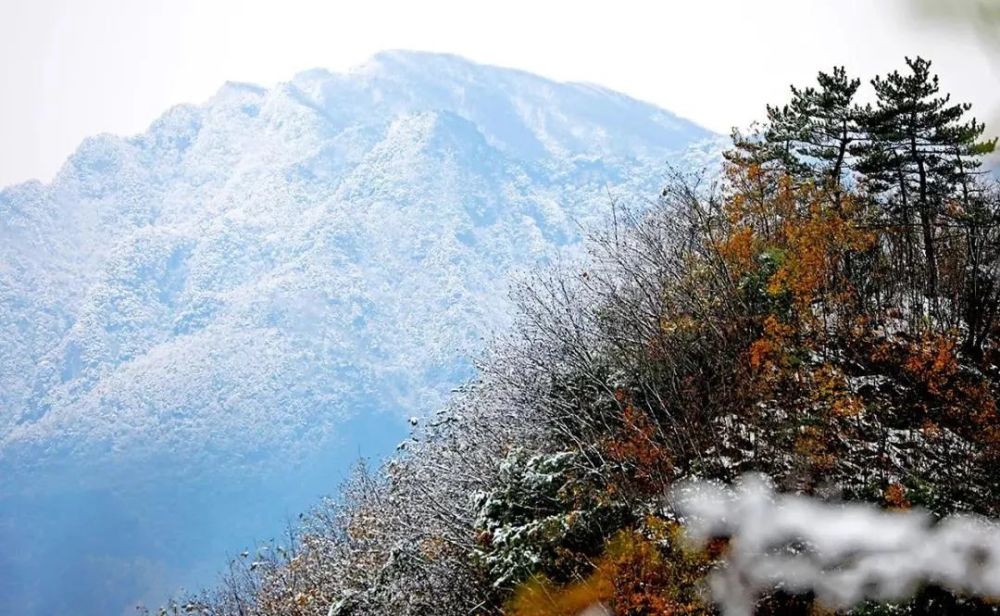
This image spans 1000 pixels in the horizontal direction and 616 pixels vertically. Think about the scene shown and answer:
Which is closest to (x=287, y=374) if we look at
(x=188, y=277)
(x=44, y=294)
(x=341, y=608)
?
(x=188, y=277)

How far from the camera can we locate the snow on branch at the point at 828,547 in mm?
11383

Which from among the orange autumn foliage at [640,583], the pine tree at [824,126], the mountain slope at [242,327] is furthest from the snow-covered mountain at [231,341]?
the orange autumn foliage at [640,583]

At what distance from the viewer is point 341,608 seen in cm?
1861

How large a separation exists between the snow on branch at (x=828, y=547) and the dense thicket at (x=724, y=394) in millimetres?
270

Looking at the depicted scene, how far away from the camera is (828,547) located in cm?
1283

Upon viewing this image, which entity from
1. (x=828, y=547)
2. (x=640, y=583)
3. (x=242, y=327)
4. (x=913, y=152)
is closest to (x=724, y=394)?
(x=828, y=547)

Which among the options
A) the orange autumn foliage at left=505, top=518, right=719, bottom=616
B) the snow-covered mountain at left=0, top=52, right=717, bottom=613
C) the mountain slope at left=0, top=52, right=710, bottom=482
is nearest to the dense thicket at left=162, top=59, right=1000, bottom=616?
the orange autumn foliage at left=505, top=518, right=719, bottom=616

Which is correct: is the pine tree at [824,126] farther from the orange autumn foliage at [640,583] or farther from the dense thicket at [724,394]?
the orange autumn foliage at [640,583]

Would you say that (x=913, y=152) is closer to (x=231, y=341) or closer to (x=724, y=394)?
(x=724, y=394)

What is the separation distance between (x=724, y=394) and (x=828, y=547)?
170 inches

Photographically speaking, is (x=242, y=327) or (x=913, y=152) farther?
(x=242, y=327)

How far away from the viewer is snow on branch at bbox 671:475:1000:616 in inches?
448

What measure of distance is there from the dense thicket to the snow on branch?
270mm

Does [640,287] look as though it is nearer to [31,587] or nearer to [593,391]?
[593,391]
